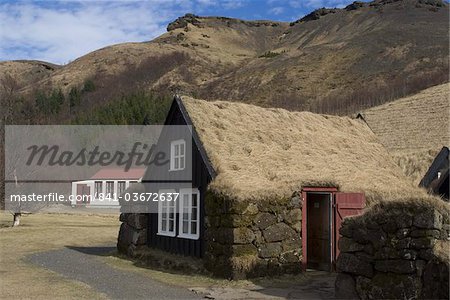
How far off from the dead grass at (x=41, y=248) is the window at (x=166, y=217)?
13.9 ft

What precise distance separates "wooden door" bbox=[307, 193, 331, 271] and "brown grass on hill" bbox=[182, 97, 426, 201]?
3.79 feet

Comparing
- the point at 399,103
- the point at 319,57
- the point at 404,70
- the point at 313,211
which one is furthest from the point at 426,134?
the point at 319,57

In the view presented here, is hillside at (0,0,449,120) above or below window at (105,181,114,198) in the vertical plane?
above

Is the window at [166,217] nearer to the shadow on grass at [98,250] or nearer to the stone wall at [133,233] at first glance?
the stone wall at [133,233]

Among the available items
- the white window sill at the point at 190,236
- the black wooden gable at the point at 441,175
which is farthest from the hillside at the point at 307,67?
the white window sill at the point at 190,236

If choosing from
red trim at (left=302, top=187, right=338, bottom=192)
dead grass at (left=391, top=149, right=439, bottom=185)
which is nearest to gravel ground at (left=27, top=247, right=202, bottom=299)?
red trim at (left=302, top=187, right=338, bottom=192)

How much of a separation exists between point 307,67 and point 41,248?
99.8 meters

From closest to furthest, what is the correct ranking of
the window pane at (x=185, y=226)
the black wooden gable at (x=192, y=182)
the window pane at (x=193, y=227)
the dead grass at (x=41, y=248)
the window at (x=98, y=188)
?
the dead grass at (x=41, y=248)
the black wooden gable at (x=192, y=182)
the window pane at (x=193, y=227)
the window pane at (x=185, y=226)
the window at (x=98, y=188)

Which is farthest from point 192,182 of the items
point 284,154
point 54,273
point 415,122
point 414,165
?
point 415,122

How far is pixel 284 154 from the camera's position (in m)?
→ 16.9

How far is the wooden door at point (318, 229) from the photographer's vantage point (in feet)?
53.9

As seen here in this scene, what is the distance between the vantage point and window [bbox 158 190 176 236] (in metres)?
17.6

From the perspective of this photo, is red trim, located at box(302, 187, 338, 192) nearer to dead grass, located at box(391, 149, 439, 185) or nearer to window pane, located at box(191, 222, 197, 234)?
window pane, located at box(191, 222, 197, 234)

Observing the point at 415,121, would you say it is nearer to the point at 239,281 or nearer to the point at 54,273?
the point at 239,281
